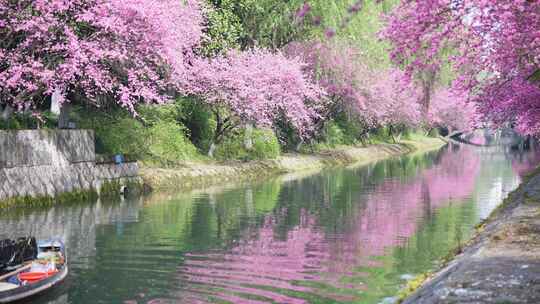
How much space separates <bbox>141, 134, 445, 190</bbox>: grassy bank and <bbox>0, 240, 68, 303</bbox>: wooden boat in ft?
66.5

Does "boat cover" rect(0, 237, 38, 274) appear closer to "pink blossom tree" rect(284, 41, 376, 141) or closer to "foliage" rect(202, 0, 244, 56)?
"foliage" rect(202, 0, 244, 56)

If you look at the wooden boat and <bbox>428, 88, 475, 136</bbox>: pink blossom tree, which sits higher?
<bbox>428, 88, 475, 136</bbox>: pink blossom tree

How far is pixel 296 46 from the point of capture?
54.8 meters

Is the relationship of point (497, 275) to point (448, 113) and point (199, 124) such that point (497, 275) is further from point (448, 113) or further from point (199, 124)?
point (448, 113)

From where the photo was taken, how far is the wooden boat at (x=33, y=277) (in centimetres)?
1459

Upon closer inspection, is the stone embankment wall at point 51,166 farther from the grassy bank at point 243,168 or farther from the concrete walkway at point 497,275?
the concrete walkway at point 497,275

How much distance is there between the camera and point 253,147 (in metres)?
50.7

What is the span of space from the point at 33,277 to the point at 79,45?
1605cm

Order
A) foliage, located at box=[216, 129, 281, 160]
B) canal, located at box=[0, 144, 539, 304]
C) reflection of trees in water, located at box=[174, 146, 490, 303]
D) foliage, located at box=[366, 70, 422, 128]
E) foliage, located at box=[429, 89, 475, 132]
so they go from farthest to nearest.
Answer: foliage, located at box=[429, 89, 475, 132], foliage, located at box=[366, 70, 422, 128], foliage, located at box=[216, 129, 281, 160], reflection of trees in water, located at box=[174, 146, 490, 303], canal, located at box=[0, 144, 539, 304]

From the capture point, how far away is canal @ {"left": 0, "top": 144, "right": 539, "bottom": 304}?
15781mm

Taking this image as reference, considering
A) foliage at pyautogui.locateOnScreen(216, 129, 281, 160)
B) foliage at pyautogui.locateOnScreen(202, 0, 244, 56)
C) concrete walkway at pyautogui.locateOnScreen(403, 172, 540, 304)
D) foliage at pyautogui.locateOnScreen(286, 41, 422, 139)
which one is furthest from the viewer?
foliage at pyautogui.locateOnScreen(286, 41, 422, 139)

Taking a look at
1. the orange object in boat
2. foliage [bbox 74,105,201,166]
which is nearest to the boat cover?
the orange object in boat

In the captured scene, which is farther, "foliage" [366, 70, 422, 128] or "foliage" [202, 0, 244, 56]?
"foliage" [366, 70, 422, 128]

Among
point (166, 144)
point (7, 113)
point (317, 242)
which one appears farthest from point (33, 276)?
point (166, 144)
